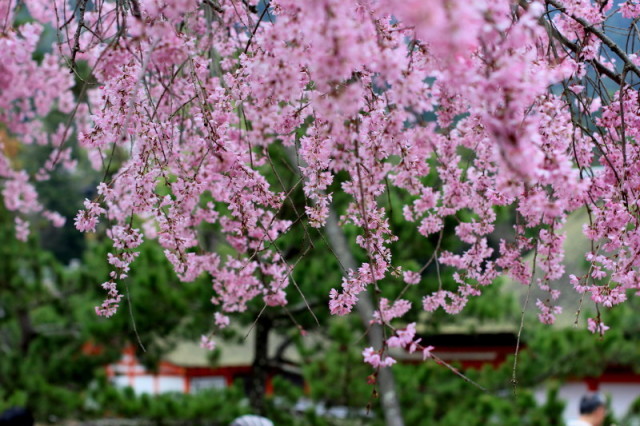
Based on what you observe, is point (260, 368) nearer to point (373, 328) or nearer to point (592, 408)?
point (373, 328)

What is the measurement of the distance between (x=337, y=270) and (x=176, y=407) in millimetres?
1710

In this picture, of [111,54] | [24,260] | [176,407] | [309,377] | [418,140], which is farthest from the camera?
[24,260]

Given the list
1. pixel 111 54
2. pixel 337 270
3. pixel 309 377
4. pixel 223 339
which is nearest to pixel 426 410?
pixel 309 377

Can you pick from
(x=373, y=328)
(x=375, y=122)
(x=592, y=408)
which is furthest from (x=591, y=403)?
(x=375, y=122)

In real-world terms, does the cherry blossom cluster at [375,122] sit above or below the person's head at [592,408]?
above

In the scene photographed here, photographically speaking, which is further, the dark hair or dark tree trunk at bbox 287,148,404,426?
dark tree trunk at bbox 287,148,404,426

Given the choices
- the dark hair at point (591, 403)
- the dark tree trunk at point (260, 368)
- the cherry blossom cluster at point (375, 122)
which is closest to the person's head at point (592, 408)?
the dark hair at point (591, 403)

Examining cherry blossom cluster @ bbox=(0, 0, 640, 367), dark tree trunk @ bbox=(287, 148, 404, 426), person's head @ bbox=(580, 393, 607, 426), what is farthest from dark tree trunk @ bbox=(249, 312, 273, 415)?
cherry blossom cluster @ bbox=(0, 0, 640, 367)

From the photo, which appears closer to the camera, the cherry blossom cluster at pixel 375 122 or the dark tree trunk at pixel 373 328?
the cherry blossom cluster at pixel 375 122

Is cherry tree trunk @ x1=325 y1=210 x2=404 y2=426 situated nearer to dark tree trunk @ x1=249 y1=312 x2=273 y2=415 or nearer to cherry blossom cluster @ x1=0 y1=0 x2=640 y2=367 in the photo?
dark tree trunk @ x1=249 y1=312 x2=273 y2=415

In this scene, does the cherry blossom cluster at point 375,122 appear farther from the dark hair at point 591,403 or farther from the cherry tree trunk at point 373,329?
the cherry tree trunk at point 373,329

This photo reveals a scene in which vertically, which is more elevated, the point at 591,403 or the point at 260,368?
the point at 260,368

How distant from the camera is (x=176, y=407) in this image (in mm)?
5230

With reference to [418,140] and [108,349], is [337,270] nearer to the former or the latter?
→ [108,349]
